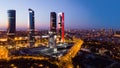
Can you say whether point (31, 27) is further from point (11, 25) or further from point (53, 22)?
point (53, 22)

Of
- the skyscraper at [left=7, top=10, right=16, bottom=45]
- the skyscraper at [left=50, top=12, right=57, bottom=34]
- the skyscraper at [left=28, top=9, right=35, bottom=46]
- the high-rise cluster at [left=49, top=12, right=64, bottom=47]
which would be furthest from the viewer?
the skyscraper at [left=50, top=12, right=57, bottom=34]

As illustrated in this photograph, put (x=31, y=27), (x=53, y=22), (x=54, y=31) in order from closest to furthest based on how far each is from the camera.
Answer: (x=54, y=31) → (x=31, y=27) → (x=53, y=22)

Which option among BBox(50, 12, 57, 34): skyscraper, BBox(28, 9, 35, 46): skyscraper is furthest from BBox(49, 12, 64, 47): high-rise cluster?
BBox(28, 9, 35, 46): skyscraper

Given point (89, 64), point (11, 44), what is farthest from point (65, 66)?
point (11, 44)

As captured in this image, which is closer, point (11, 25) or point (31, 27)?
point (11, 25)

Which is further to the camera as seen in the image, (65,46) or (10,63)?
(65,46)

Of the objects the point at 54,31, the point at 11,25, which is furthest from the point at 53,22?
the point at 11,25

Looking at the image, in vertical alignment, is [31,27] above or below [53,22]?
below

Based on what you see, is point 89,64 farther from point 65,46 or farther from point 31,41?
point 31,41

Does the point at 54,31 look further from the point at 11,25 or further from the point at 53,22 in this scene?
the point at 11,25

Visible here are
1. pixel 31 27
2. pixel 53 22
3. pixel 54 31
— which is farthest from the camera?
pixel 53 22

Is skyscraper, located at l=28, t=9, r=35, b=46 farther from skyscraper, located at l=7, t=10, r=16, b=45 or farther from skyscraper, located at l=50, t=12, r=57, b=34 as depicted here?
skyscraper, located at l=50, t=12, r=57, b=34
